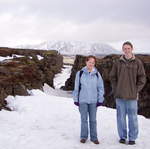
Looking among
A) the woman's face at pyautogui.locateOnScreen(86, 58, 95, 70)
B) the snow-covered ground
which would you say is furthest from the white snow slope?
the woman's face at pyautogui.locateOnScreen(86, 58, 95, 70)

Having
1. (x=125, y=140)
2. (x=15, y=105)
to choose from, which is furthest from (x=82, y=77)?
(x=15, y=105)

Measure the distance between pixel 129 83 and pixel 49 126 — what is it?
3.59 meters

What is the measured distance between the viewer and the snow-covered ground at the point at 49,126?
9.08m

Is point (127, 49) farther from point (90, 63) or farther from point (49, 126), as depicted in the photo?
point (49, 126)

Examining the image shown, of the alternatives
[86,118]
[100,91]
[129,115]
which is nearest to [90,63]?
[100,91]

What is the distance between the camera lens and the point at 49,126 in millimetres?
11219

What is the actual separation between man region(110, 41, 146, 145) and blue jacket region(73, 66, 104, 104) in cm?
44

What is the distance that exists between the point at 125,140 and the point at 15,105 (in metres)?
5.77

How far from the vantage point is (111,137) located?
32.4 feet

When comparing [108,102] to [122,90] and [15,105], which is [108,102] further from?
[122,90]

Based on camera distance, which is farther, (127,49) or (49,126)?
(49,126)

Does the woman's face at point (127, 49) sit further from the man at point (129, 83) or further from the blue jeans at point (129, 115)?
the blue jeans at point (129, 115)

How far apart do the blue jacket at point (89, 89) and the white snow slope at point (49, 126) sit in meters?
1.19

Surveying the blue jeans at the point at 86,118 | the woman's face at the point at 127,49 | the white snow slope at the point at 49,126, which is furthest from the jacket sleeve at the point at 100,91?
the white snow slope at the point at 49,126
